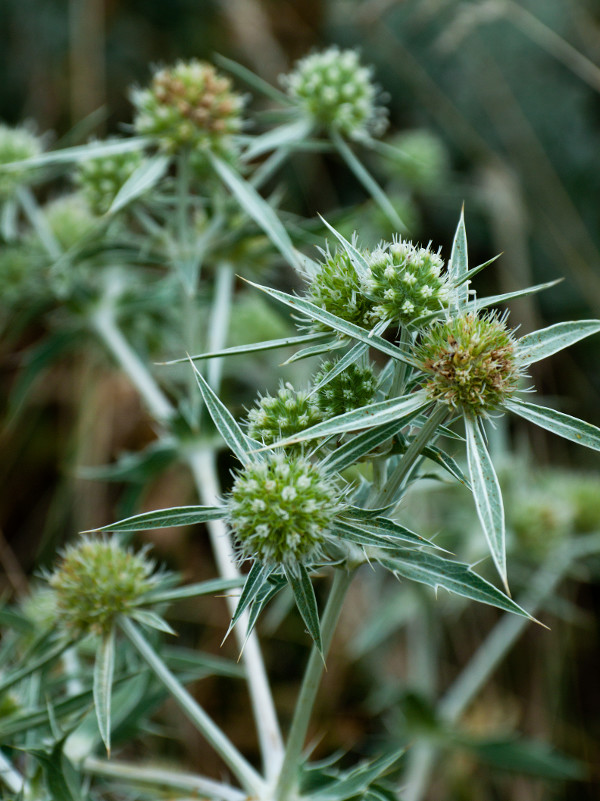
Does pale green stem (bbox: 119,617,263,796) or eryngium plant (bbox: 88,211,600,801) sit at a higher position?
eryngium plant (bbox: 88,211,600,801)

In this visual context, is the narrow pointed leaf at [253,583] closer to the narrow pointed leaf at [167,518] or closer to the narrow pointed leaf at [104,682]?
the narrow pointed leaf at [167,518]

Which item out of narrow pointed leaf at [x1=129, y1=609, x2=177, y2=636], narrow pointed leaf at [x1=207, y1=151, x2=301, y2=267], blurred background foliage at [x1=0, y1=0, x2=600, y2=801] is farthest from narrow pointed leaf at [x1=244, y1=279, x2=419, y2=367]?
blurred background foliage at [x1=0, y1=0, x2=600, y2=801]

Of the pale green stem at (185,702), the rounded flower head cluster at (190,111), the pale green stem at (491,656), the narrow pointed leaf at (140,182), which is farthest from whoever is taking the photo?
the pale green stem at (491,656)

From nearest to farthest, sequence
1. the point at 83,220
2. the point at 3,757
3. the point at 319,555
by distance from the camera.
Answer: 1. the point at 319,555
2. the point at 3,757
3. the point at 83,220

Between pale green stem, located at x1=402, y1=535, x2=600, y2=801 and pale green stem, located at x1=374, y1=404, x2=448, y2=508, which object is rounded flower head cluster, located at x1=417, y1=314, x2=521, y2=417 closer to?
pale green stem, located at x1=374, y1=404, x2=448, y2=508

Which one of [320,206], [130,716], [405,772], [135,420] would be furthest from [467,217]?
[130,716]

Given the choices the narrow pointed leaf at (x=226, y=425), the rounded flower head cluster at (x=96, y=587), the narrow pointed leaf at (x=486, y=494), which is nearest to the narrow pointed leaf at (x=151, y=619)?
the rounded flower head cluster at (x=96, y=587)

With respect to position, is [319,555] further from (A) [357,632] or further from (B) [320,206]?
(B) [320,206]
